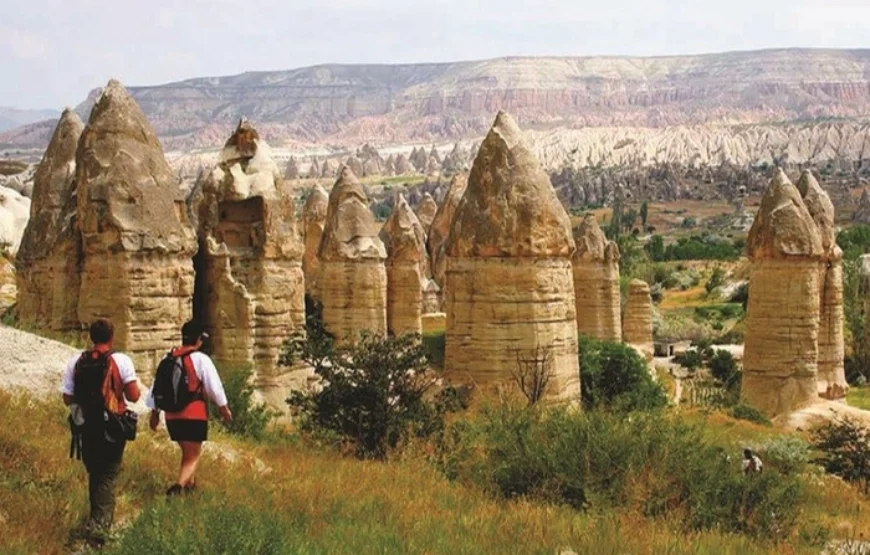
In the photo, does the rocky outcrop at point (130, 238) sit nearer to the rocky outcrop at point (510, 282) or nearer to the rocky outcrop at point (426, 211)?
the rocky outcrop at point (510, 282)

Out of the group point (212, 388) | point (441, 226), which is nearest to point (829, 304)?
point (212, 388)

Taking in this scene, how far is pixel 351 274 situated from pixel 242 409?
33.4 ft

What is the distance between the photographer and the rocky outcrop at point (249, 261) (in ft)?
46.7

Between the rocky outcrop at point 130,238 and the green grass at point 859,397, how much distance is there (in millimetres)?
17673

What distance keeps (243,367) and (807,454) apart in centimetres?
734

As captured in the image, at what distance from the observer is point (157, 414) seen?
7.36 m

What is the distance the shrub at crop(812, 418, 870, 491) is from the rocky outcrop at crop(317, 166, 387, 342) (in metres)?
9.61

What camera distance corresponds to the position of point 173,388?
23.9 ft

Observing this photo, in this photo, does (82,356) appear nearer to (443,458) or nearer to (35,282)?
(443,458)

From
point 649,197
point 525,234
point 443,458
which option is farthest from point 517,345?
point 649,197

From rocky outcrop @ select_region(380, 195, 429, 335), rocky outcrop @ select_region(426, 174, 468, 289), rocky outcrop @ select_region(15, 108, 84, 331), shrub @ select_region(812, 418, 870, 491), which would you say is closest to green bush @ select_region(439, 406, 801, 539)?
shrub @ select_region(812, 418, 870, 491)

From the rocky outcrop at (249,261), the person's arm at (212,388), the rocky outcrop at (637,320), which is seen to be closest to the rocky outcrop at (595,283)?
the rocky outcrop at (637,320)

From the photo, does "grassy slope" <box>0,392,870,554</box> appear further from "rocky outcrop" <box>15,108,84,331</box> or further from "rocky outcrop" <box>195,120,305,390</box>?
"rocky outcrop" <box>195,120,305,390</box>

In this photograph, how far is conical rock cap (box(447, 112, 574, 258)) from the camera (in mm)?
13336
